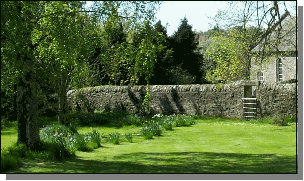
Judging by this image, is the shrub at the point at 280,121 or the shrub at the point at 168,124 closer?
the shrub at the point at 168,124

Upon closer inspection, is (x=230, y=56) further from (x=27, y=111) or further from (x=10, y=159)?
(x=10, y=159)

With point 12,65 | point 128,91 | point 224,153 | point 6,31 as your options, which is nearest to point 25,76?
point 12,65

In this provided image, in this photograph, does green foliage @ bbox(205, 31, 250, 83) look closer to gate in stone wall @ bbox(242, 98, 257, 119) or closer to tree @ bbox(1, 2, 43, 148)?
gate in stone wall @ bbox(242, 98, 257, 119)

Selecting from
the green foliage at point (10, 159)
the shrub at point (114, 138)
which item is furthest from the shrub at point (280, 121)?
the green foliage at point (10, 159)

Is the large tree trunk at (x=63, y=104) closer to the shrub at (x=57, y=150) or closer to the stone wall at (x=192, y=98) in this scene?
the shrub at (x=57, y=150)

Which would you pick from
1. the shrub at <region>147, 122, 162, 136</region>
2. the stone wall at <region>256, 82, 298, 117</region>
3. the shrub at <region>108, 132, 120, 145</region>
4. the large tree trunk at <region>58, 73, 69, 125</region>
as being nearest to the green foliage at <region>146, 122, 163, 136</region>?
the shrub at <region>147, 122, 162, 136</region>

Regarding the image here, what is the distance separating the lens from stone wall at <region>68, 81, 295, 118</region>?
584 inches

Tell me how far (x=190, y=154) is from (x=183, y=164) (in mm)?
1187

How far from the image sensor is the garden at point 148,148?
7.12 meters

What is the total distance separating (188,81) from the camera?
53.4 ft

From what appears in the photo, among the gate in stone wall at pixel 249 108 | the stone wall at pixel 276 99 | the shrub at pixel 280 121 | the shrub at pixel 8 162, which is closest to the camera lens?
the shrub at pixel 8 162

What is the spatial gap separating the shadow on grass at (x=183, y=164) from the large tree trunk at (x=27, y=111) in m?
0.86

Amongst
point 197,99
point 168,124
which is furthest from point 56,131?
point 197,99

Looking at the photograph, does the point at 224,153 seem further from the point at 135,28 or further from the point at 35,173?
the point at 35,173
